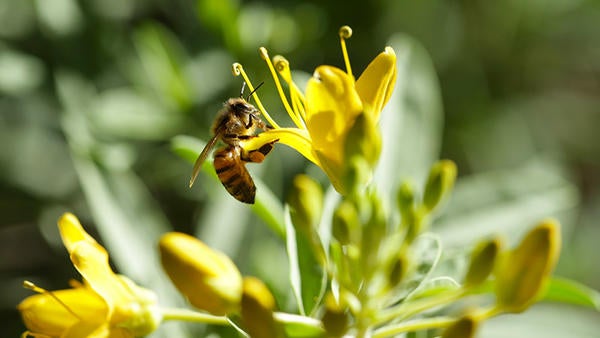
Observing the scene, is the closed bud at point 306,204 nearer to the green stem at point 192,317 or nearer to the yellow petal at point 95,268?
the green stem at point 192,317

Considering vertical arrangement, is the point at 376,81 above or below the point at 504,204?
below

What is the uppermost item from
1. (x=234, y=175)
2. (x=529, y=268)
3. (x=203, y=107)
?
(x=203, y=107)

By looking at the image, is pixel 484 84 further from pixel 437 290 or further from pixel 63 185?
pixel 437 290

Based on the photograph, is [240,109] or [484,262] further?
[240,109]

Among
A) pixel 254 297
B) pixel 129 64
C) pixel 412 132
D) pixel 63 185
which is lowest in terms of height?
pixel 254 297

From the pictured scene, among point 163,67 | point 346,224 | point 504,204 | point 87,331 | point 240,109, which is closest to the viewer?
point 346,224

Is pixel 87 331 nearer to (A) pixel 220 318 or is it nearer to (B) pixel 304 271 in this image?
(A) pixel 220 318

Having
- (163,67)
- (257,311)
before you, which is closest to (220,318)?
(257,311)

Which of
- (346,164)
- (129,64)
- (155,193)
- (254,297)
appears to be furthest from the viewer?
(155,193)

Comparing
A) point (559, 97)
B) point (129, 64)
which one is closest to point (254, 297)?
point (129, 64)
